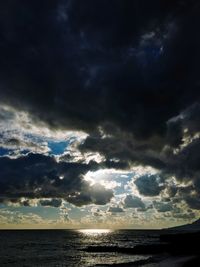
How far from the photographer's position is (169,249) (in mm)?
97688

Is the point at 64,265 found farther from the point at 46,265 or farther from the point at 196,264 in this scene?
the point at 196,264

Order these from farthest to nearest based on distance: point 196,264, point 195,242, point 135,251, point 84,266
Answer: point 195,242
point 135,251
point 84,266
point 196,264

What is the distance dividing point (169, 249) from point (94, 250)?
2416 cm

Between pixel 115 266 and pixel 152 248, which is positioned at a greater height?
pixel 152 248

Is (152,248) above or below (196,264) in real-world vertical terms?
above

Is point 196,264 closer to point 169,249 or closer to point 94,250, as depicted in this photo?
point 169,249

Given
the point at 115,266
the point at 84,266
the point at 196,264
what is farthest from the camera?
the point at 84,266

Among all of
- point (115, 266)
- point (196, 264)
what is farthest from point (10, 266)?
point (196, 264)

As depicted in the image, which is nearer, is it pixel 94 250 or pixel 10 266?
pixel 10 266

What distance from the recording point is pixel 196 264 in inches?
2344

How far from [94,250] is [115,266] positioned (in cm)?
4593

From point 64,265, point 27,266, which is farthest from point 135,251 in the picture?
point 27,266

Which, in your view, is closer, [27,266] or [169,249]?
[27,266]

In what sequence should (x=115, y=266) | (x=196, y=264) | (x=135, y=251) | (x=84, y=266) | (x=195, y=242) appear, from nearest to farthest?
(x=196, y=264) < (x=115, y=266) < (x=84, y=266) < (x=135, y=251) < (x=195, y=242)
